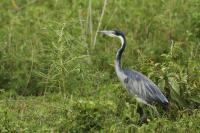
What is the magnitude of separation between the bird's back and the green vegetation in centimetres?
12

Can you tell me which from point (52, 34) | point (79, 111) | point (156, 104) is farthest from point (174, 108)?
point (52, 34)

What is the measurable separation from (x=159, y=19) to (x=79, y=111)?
398 cm

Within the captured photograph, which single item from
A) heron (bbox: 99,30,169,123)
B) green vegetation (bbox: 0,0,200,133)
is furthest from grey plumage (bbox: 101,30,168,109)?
green vegetation (bbox: 0,0,200,133)

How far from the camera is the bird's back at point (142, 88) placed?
940 centimetres

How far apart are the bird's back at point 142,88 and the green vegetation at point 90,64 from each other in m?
0.12

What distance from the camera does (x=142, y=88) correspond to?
9.63 metres

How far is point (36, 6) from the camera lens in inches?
533

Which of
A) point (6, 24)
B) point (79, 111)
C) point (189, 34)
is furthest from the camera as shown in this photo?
point (6, 24)

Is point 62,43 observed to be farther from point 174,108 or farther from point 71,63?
point 174,108

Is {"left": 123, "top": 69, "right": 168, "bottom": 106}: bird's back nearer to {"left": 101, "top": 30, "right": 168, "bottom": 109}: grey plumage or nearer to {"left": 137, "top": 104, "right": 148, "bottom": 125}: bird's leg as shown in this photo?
{"left": 101, "top": 30, "right": 168, "bottom": 109}: grey plumage

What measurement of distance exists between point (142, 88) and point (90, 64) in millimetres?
1984

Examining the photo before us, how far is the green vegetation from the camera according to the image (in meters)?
8.80

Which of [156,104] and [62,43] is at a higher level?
[62,43]

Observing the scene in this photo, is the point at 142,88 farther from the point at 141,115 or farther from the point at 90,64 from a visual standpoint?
the point at 90,64
